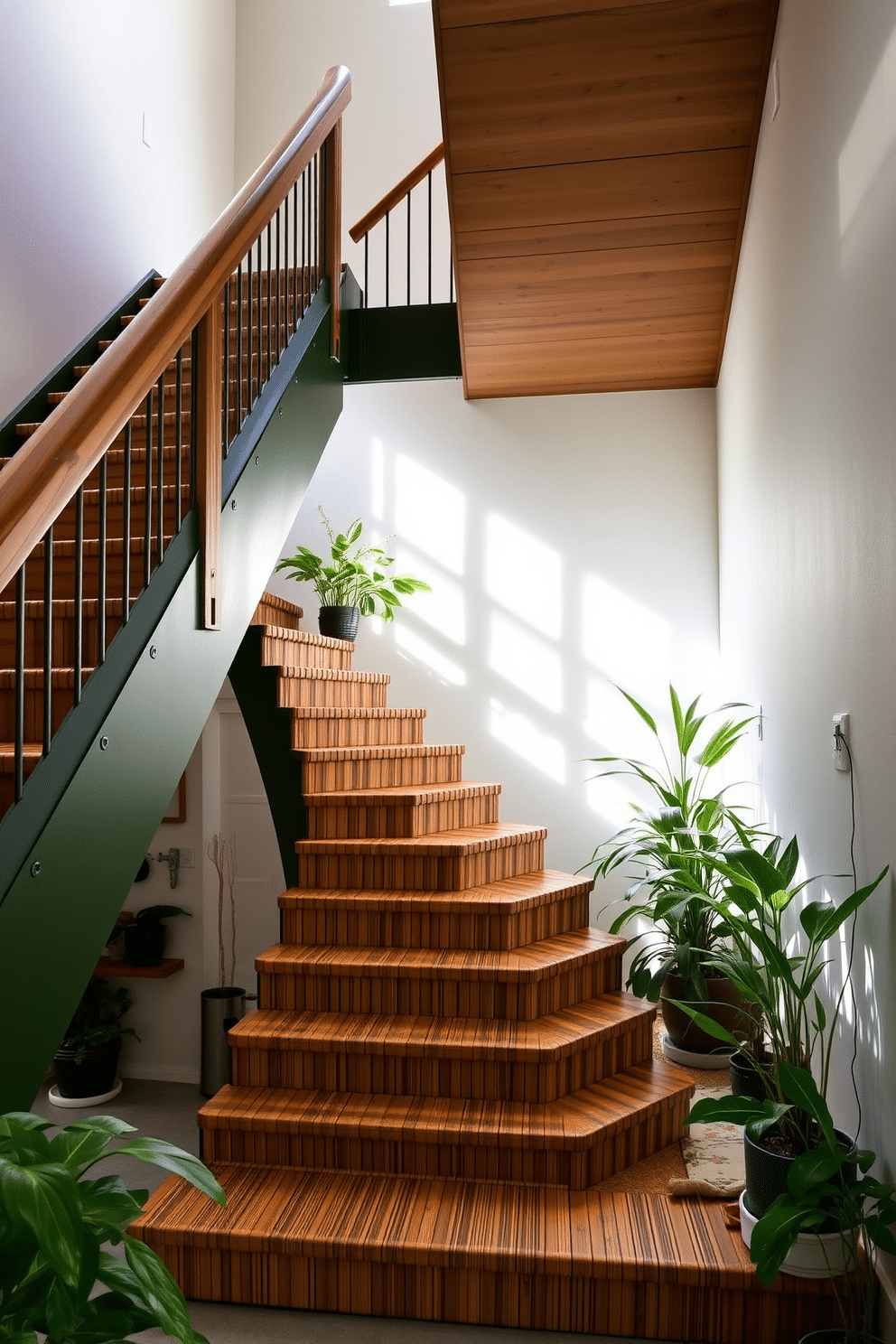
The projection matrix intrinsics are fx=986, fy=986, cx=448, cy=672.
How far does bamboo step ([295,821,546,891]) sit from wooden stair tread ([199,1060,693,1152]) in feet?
2.34

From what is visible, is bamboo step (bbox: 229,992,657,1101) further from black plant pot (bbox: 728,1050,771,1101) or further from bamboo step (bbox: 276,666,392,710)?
bamboo step (bbox: 276,666,392,710)

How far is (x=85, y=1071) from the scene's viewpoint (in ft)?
14.4

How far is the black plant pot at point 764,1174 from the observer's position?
1.98 metres

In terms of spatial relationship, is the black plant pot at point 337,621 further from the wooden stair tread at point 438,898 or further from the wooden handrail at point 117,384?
the wooden handrail at point 117,384

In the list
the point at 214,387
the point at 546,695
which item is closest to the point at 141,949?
the point at 546,695

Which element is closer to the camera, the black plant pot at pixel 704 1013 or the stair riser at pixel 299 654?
the black plant pot at pixel 704 1013

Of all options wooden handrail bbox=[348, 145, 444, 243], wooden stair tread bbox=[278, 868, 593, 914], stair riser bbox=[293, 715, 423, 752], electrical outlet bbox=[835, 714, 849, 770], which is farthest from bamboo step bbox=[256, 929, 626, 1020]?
wooden handrail bbox=[348, 145, 444, 243]

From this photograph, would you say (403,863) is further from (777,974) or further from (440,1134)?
(777,974)

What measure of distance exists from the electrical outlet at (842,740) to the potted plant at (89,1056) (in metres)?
3.53

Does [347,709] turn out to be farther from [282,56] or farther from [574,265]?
[282,56]

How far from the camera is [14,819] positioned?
1.71 m

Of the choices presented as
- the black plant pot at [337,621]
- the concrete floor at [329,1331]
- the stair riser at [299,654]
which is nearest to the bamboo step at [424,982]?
the concrete floor at [329,1331]

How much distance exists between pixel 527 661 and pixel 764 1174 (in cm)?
286

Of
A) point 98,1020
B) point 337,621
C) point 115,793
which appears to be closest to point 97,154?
point 337,621
